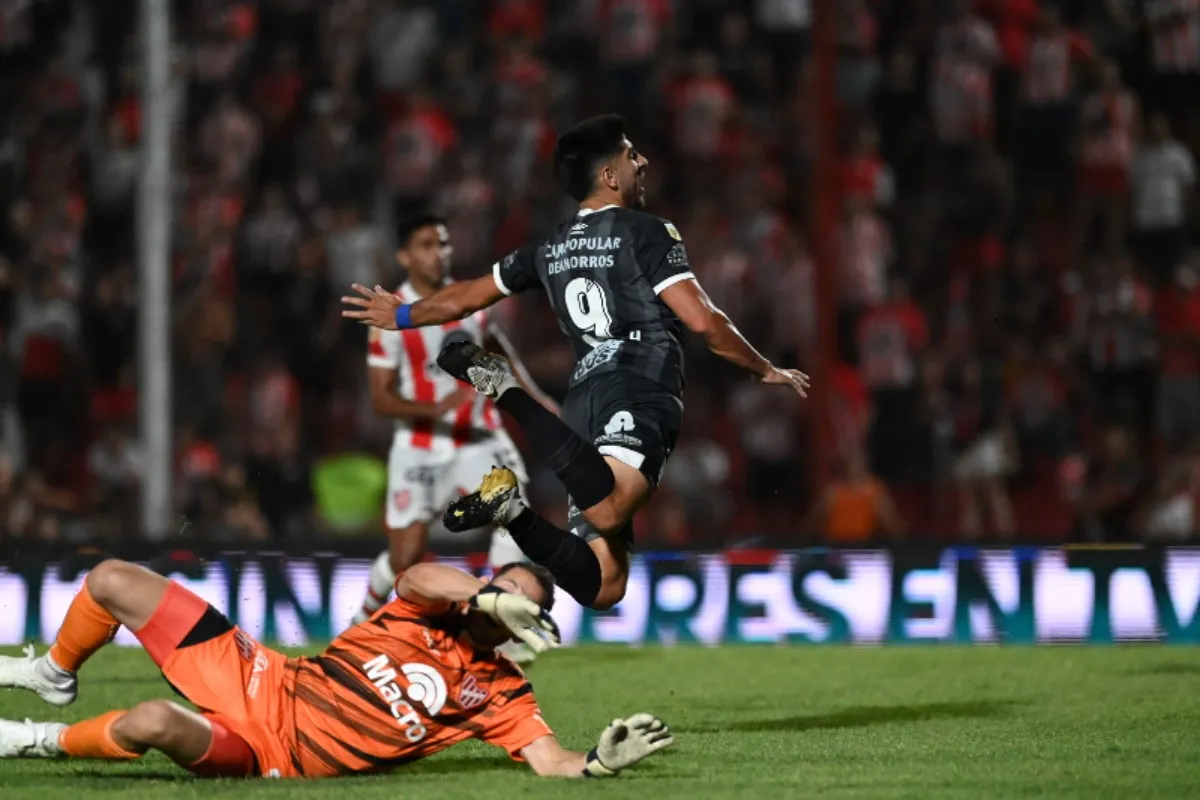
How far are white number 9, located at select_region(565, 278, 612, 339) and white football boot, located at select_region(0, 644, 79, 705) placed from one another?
2.41 metres

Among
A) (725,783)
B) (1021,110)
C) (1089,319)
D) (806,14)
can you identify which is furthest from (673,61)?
(725,783)

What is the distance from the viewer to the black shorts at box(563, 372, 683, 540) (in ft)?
26.5

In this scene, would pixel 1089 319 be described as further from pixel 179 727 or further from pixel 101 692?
pixel 179 727

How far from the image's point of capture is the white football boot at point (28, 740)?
7.11m

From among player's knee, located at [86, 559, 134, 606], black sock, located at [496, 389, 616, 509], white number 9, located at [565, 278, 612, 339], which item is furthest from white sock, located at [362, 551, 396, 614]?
player's knee, located at [86, 559, 134, 606]

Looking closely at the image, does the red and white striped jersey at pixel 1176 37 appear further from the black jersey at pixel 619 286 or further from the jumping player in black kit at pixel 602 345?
the black jersey at pixel 619 286

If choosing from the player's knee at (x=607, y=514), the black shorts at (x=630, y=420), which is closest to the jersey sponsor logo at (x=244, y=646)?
the player's knee at (x=607, y=514)

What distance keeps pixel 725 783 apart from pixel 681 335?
6.69 feet

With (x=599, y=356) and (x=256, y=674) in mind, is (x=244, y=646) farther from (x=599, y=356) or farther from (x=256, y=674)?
(x=599, y=356)

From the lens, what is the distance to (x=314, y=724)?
6.95 m

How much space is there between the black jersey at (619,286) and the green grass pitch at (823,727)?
1541 mm

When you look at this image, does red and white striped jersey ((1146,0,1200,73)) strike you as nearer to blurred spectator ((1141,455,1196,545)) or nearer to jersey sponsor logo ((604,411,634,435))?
blurred spectator ((1141,455,1196,545))

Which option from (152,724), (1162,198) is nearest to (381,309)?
(152,724)

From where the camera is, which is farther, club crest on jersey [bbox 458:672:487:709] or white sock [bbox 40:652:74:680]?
white sock [bbox 40:652:74:680]
